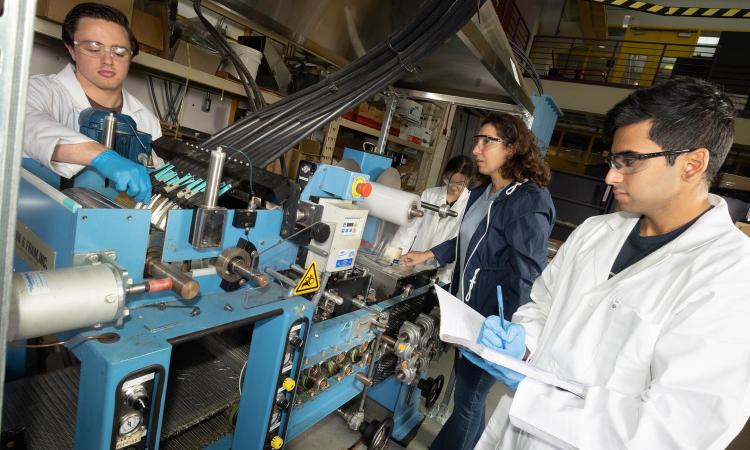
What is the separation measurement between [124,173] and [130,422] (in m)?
0.51

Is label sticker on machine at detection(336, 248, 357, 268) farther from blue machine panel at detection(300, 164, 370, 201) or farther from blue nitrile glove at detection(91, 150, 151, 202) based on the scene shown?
blue nitrile glove at detection(91, 150, 151, 202)

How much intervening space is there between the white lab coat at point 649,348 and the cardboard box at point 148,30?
6.59 ft

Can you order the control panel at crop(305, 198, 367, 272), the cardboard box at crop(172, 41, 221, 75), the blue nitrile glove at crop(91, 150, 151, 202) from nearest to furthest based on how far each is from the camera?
the blue nitrile glove at crop(91, 150, 151, 202)
the control panel at crop(305, 198, 367, 272)
the cardboard box at crop(172, 41, 221, 75)

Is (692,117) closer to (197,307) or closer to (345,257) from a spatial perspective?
(345,257)

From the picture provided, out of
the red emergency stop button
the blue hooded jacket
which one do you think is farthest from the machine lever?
the blue hooded jacket


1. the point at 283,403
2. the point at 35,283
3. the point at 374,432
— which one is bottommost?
the point at 374,432

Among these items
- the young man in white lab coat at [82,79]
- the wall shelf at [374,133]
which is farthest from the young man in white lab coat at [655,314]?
the wall shelf at [374,133]

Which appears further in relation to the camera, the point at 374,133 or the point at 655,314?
the point at 374,133

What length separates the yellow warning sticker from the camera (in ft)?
3.29

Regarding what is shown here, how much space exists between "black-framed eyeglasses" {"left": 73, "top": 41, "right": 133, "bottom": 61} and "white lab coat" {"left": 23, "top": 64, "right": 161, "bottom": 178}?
0.13 meters

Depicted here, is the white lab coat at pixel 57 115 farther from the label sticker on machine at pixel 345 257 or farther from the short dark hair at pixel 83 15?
the label sticker on machine at pixel 345 257

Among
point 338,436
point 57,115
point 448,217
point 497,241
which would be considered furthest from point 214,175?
point 448,217

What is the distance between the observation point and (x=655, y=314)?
0.84 m

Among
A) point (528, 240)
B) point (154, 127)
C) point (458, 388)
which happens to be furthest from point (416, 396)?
point (154, 127)
